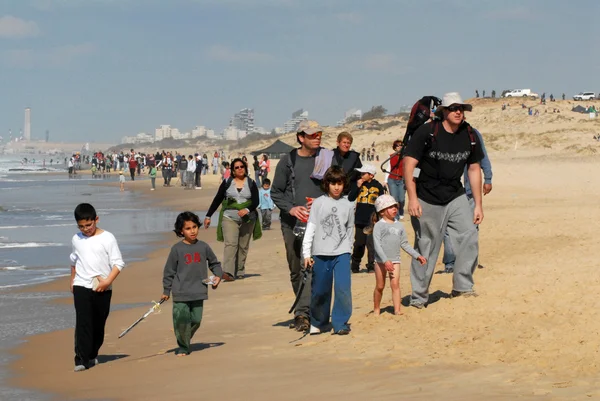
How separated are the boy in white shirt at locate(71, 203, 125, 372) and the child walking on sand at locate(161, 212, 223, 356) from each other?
46 centimetres

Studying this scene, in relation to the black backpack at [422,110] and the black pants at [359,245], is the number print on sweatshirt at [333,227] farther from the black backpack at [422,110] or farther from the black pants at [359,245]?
the black pants at [359,245]

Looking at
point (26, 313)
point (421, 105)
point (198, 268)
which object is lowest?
point (26, 313)

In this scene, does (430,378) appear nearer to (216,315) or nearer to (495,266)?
(216,315)

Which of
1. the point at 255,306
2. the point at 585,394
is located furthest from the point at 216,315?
the point at 585,394

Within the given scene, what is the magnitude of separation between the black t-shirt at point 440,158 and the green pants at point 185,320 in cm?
224

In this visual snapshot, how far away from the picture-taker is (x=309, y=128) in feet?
28.5

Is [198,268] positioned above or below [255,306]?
above

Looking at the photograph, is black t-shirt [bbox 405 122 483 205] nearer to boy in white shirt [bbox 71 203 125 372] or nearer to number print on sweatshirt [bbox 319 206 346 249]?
number print on sweatshirt [bbox 319 206 346 249]

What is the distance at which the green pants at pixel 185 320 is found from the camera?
8.07 meters

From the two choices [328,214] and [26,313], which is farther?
[26,313]

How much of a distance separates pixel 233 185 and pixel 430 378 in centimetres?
680

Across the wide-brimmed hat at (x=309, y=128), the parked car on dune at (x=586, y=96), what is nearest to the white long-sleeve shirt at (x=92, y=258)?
the wide-brimmed hat at (x=309, y=128)

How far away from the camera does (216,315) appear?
1030 centimetres

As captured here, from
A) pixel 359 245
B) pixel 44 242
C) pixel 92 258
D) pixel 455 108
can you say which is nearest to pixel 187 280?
pixel 92 258
